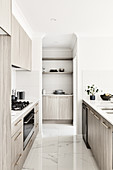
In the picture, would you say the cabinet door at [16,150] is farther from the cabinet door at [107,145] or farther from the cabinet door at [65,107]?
the cabinet door at [65,107]

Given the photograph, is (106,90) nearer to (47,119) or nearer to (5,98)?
(47,119)

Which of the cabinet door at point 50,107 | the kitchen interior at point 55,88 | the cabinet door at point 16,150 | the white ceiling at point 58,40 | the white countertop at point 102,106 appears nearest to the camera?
the kitchen interior at point 55,88

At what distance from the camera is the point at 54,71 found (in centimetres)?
748

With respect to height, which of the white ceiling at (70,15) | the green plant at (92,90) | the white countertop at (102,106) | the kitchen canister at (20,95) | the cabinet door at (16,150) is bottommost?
the cabinet door at (16,150)

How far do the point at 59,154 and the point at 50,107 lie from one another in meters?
3.04

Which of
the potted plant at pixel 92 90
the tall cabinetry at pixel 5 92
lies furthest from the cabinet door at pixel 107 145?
the potted plant at pixel 92 90

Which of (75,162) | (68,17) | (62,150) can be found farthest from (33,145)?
(68,17)

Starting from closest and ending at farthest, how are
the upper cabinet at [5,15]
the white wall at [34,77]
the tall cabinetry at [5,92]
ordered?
the upper cabinet at [5,15]
the tall cabinetry at [5,92]
the white wall at [34,77]

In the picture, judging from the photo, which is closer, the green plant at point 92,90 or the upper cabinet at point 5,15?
the upper cabinet at point 5,15

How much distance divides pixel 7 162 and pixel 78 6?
2589mm

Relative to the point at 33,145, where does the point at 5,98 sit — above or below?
Answer: above

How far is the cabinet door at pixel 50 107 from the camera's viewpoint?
23.1 feet

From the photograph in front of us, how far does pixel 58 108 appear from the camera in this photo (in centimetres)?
708

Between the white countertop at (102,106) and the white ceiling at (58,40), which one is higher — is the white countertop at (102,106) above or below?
below
